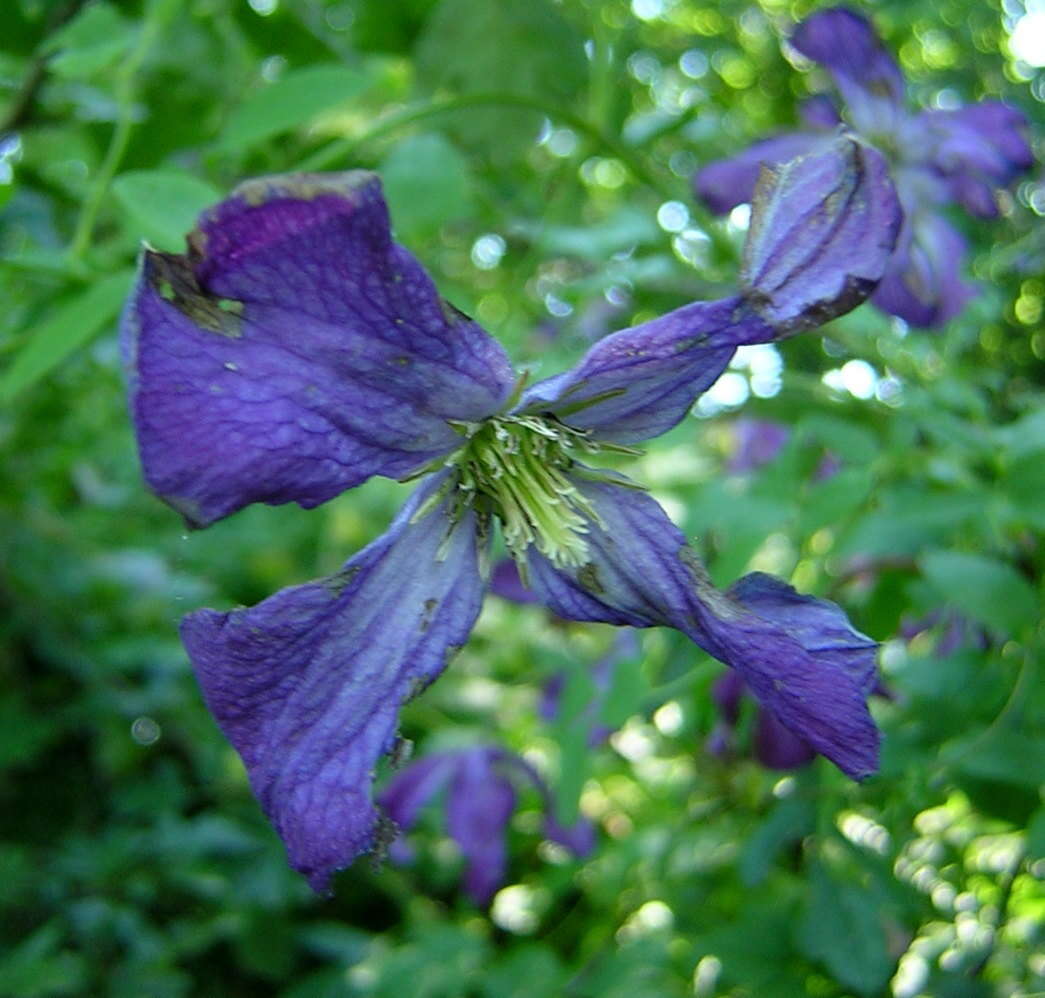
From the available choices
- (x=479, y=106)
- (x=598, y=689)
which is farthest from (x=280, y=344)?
(x=479, y=106)

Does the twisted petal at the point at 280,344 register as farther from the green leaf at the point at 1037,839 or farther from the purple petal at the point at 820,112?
the purple petal at the point at 820,112

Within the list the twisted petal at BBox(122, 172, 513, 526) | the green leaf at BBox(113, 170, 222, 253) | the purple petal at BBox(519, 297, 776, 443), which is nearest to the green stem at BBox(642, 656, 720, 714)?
the purple petal at BBox(519, 297, 776, 443)

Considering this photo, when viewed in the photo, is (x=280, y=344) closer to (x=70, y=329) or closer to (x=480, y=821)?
(x=70, y=329)

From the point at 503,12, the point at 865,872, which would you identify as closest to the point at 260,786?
the point at 865,872

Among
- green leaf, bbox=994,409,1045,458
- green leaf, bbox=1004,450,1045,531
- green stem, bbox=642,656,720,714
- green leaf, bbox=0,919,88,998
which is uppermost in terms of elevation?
green leaf, bbox=1004,450,1045,531

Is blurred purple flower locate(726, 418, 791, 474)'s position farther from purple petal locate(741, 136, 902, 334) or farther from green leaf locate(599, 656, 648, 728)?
purple petal locate(741, 136, 902, 334)

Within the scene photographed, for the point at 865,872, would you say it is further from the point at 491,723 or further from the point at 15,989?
the point at 491,723
